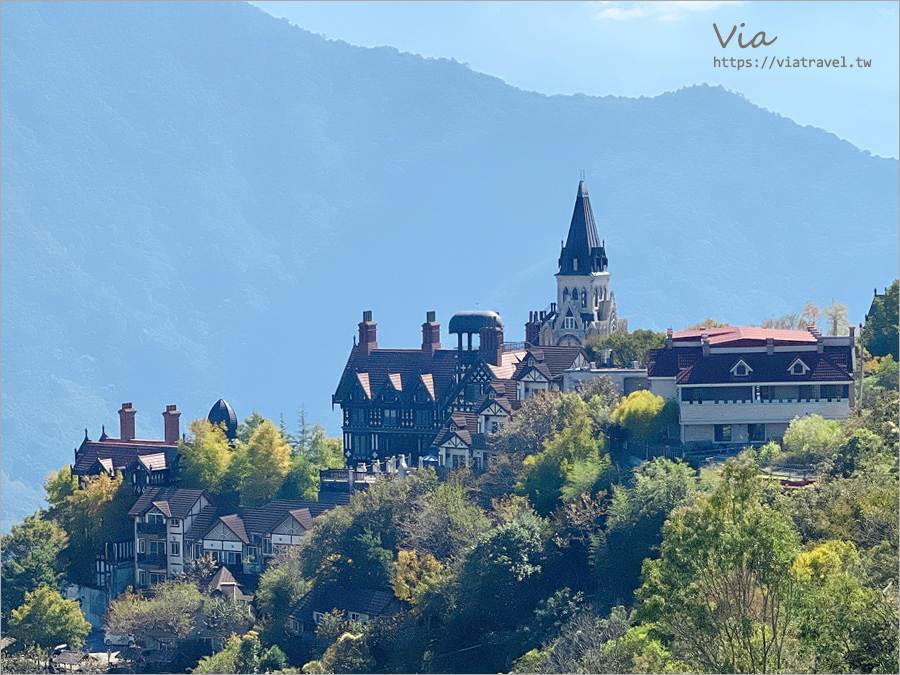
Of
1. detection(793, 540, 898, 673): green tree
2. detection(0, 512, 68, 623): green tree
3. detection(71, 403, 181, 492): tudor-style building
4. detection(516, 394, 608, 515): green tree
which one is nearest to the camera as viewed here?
detection(793, 540, 898, 673): green tree

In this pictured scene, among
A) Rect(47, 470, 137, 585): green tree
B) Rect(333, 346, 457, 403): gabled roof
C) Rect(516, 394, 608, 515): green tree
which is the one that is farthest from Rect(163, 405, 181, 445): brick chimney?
Rect(516, 394, 608, 515): green tree

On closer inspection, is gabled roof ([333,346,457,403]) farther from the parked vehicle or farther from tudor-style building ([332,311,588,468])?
the parked vehicle

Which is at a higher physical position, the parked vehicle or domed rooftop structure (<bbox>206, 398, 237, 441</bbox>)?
domed rooftop structure (<bbox>206, 398, 237, 441</bbox>)

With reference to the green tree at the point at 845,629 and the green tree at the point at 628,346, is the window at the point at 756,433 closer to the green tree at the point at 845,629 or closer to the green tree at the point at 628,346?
the green tree at the point at 628,346

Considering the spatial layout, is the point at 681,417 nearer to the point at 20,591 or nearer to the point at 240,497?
the point at 240,497

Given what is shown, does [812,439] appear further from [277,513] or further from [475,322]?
[475,322]

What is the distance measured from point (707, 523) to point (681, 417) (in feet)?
115

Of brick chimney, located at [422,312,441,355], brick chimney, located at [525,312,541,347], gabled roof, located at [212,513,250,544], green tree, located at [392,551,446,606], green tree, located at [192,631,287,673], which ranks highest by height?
brick chimney, located at [525,312,541,347]

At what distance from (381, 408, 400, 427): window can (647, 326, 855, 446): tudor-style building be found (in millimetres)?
25944

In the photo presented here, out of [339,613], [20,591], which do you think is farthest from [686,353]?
[20,591]

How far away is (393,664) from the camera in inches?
3036

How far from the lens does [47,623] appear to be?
91.8 meters

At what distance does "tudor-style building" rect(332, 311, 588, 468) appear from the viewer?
329 ft

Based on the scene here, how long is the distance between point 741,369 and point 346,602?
811 inches
